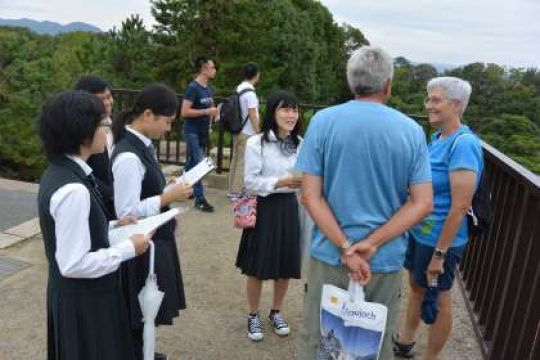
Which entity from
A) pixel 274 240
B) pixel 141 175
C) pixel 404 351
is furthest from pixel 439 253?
pixel 141 175

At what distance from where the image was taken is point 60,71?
3581cm

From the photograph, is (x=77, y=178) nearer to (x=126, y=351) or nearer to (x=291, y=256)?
(x=126, y=351)

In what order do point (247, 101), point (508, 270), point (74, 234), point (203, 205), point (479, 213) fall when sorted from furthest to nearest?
point (203, 205) < point (247, 101) < point (508, 270) < point (479, 213) < point (74, 234)

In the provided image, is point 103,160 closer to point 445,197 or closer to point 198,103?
point 445,197

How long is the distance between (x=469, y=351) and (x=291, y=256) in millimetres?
1388

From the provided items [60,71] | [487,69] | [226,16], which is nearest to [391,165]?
[226,16]

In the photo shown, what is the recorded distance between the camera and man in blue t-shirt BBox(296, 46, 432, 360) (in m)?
2.18

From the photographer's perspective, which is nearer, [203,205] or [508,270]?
[508,270]

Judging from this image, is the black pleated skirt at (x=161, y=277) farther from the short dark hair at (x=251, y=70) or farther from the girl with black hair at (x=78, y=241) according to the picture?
the short dark hair at (x=251, y=70)

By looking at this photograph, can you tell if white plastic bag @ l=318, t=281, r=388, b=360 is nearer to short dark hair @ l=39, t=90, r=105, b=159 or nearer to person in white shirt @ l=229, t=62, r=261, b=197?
short dark hair @ l=39, t=90, r=105, b=159

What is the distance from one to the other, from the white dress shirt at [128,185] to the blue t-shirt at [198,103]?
3.55m

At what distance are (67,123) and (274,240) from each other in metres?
1.77

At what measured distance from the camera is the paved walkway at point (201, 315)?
3.42 m

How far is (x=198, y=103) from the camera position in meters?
6.07
